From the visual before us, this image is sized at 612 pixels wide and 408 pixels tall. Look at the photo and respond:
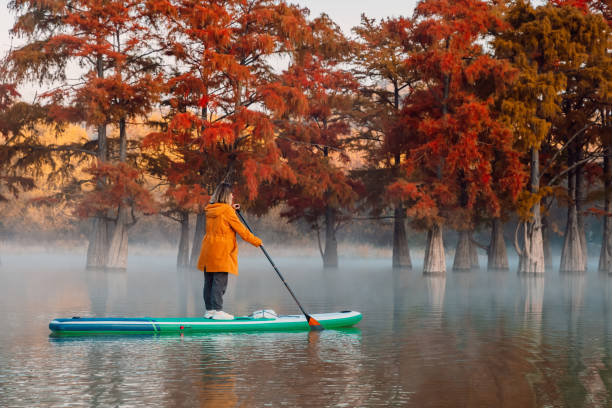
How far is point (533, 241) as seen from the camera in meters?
39.3

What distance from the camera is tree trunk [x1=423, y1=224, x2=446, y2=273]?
132ft

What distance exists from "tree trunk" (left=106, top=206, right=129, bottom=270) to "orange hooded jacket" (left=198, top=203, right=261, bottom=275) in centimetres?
2843

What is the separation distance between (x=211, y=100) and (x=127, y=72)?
551 cm

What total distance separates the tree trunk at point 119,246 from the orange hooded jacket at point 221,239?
28432mm

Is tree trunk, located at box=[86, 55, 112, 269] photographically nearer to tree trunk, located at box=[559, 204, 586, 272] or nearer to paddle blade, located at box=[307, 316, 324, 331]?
tree trunk, located at box=[559, 204, 586, 272]

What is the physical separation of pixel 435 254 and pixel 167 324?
2796cm

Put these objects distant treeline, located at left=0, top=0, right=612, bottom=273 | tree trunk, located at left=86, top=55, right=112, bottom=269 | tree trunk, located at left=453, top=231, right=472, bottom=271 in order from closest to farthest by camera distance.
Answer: distant treeline, located at left=0, top=0, right=612, bottom=273 < tree trunk, located at left=86, top=55, right=112, bottom=269 < tree trunk, located at left=453, top=231, right=472, bottom=271

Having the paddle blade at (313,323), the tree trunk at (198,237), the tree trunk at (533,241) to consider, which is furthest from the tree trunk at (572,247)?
the paddle blade at (313,323)

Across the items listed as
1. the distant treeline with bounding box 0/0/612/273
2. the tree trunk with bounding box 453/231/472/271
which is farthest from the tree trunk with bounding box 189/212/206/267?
the tree trunk with bounding box 453/231/472/271

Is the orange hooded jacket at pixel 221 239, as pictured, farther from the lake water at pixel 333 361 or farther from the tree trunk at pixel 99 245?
the tree trunk at pixel 99 245

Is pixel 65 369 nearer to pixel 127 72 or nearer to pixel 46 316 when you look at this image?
pixel 46 316

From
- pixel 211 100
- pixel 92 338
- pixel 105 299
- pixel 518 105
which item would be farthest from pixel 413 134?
pixel 92 338

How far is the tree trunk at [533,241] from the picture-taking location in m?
38.9

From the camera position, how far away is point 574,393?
345 inches
